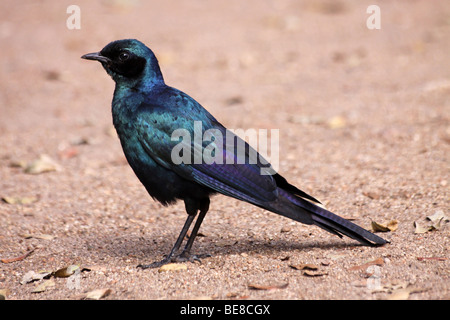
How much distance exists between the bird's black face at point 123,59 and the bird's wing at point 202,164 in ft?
1.19

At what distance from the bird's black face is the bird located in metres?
0.15

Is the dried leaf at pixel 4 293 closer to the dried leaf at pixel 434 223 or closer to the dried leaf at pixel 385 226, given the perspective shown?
the dried leaf at pixel 385 226

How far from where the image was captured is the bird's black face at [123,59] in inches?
161

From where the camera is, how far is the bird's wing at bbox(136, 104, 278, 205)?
3.81 metres

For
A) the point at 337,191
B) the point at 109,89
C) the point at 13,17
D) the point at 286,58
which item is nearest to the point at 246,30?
the point at 286,58

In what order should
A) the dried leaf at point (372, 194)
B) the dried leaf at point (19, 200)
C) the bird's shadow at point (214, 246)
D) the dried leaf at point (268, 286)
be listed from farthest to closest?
the dried leaf at point (19, 200) < the dried leaf at point (372, 194) < the bird's shadow at point (214, 246) < the dried leaf at point (268, 286)

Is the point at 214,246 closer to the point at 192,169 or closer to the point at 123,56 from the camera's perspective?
the point at 192,169

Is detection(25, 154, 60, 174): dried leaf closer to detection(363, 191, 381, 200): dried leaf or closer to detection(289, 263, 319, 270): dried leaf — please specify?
detection(363, 191, 381, 200): dried leaf

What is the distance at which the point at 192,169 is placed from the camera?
3.83 meters

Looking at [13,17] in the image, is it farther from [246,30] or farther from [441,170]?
[441,170]

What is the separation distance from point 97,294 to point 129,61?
1.52 metres

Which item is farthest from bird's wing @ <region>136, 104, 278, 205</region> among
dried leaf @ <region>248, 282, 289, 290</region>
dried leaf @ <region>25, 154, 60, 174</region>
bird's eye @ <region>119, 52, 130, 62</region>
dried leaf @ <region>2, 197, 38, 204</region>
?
dried leaf @ <region>25, 154, 60, 174</region>

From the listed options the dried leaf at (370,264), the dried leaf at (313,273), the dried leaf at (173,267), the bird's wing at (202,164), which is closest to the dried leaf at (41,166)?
the bird's wing at (202,164)

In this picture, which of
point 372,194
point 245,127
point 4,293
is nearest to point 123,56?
point 4,293
